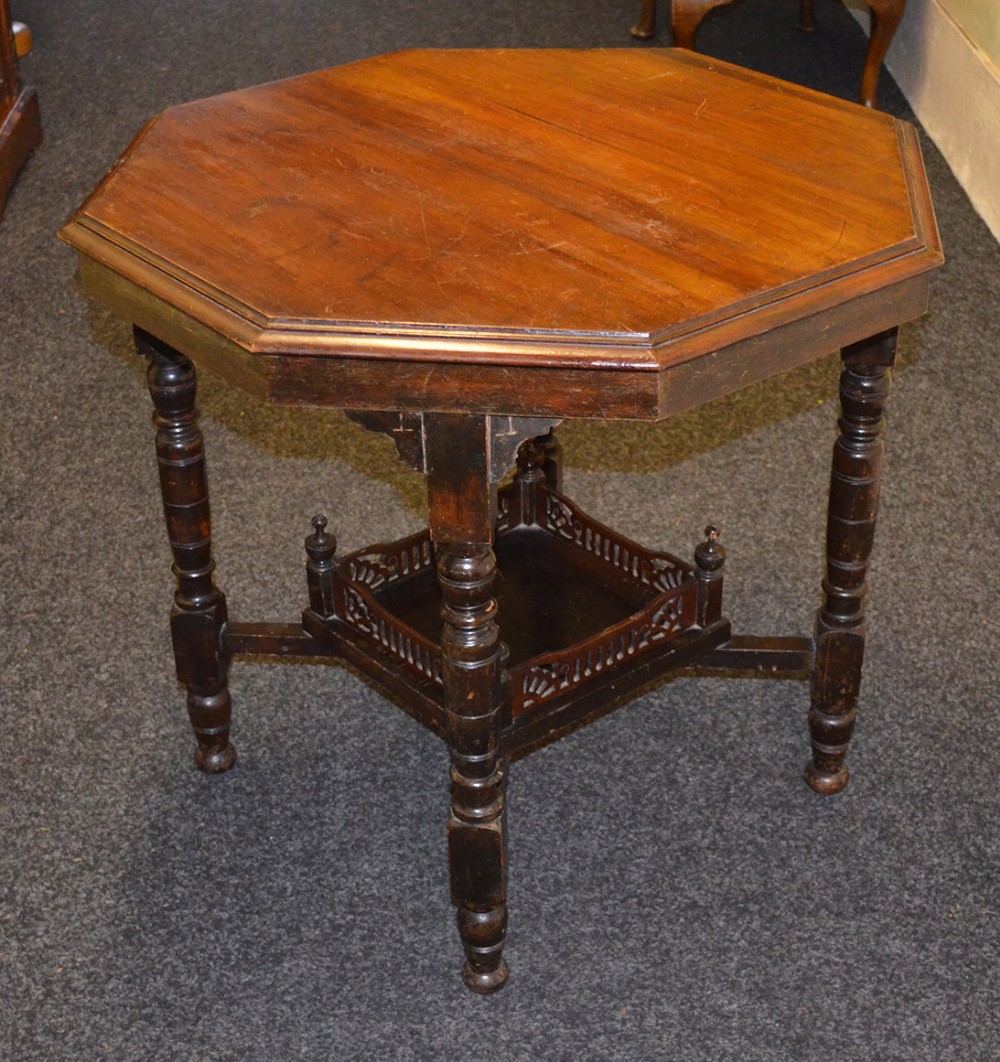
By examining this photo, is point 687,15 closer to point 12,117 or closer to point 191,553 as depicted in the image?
point 12,117

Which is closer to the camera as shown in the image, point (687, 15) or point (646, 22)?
point (687, 15)

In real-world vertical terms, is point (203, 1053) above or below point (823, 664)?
below

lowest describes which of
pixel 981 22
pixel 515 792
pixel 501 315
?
pixel 515 792

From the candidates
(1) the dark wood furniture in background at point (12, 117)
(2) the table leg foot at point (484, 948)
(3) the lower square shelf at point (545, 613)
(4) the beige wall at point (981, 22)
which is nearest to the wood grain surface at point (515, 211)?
(3) the lower square shelf at point (545, 613)

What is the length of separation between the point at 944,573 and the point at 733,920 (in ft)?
2.77

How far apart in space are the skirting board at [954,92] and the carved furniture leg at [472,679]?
2259 millimetres

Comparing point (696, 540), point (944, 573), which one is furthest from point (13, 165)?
point (944, 573)

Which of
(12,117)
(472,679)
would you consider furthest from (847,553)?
(12,117)

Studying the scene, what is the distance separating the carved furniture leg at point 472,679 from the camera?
1.64 metres

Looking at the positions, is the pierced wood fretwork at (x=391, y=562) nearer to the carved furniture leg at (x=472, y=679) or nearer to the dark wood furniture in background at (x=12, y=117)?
the carved furniture leg at (x=472, y=679)

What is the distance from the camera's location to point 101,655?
2.58 metres

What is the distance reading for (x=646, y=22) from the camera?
4.61m

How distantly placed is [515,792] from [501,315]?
928 millimetres

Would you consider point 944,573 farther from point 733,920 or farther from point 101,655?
point 101,655
